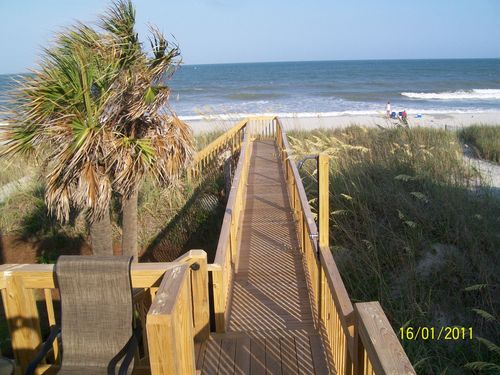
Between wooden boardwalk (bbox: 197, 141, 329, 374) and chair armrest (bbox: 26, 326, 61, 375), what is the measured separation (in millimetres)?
1177

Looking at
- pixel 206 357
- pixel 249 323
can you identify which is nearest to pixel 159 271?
pixel 206 357

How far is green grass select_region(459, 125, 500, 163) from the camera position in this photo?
1413 cm

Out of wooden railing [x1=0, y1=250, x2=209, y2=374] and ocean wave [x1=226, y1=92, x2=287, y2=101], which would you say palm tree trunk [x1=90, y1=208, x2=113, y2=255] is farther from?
ocean wave [x1=226, y1=92, x2=287, y2=101]

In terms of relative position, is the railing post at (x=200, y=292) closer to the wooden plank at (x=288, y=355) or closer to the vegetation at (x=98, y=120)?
the wooden plank at (x=288, y=355)

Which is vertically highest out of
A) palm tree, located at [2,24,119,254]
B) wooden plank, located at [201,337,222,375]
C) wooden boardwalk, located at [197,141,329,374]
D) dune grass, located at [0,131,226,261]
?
palm tree, located at [2,24,119,254]

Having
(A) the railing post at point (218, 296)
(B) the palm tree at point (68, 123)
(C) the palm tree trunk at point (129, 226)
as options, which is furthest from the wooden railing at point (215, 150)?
(A) the railing post at point (218, 296)

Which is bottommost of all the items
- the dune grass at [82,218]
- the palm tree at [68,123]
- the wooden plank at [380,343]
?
the dune grass at [82,218]

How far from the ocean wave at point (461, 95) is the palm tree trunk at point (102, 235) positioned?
148 ft

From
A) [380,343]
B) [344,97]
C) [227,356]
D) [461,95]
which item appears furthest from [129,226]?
[461,95]

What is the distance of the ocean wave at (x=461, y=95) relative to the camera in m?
45.7

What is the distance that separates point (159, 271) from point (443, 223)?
5.52m

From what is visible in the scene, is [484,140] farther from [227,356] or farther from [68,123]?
[227,356]

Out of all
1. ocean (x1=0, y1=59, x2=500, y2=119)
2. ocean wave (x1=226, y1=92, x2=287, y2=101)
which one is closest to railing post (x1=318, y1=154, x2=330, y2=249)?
ocean (x1=0, y1=59, x2=500, y2=119)

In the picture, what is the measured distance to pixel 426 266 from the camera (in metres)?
6.48
